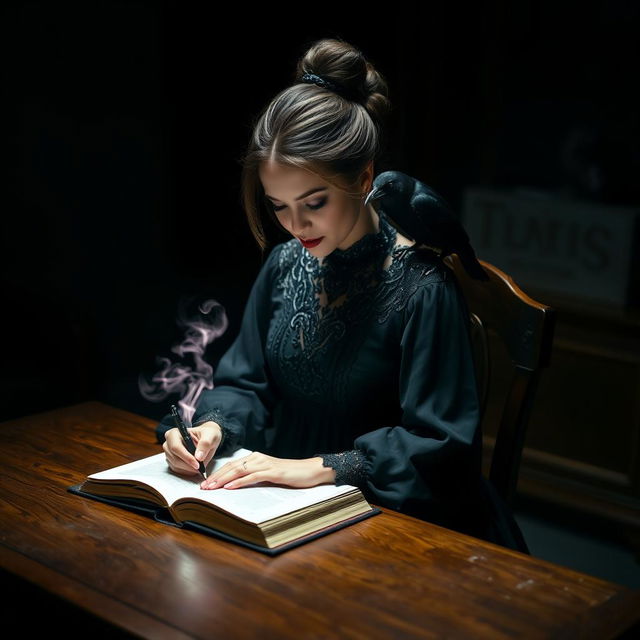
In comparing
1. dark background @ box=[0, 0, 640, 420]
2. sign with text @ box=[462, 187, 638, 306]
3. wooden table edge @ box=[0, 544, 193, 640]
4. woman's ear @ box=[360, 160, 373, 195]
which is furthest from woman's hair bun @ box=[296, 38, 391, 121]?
sign with text @ box=[462, 187, 638, 306]

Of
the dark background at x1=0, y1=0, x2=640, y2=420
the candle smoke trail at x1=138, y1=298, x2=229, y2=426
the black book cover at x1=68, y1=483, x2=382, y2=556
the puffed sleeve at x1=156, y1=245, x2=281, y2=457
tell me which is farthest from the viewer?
the dark background at x1=0, y1=0, x2=640, y2=420

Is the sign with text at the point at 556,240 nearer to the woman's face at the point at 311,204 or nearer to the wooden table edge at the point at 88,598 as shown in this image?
the woman's face at the point at 311,204

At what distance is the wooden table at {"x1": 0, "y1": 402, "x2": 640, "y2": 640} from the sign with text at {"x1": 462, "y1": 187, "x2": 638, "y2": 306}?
6.39 feet

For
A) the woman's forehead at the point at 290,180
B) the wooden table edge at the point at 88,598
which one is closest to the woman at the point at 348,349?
the woman's forehead at the point at 290,180

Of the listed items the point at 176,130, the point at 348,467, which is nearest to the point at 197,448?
the point at 348,467

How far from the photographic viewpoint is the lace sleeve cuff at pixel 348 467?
6.08 feet

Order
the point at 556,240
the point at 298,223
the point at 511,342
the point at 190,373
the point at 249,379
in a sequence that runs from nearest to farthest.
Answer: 1. the point at 298,223
2. the point at 511,342
3. the point at 249,379
4. the point at 190,373
5. the point at 556,240

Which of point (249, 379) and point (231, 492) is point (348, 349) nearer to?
point (249, 379)

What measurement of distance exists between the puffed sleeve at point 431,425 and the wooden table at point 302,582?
0.25 feet

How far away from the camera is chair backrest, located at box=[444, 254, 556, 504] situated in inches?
80.1

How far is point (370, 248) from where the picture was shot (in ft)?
6.91

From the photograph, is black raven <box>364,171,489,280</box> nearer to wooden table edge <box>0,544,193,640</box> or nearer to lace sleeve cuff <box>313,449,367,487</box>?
lace sleeve cuff <box>313,449,367,487</box>

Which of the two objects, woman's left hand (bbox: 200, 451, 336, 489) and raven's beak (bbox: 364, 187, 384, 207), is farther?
raven's beak (bbox: 364, 187, 384, 207)

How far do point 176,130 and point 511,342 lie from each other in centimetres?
175
